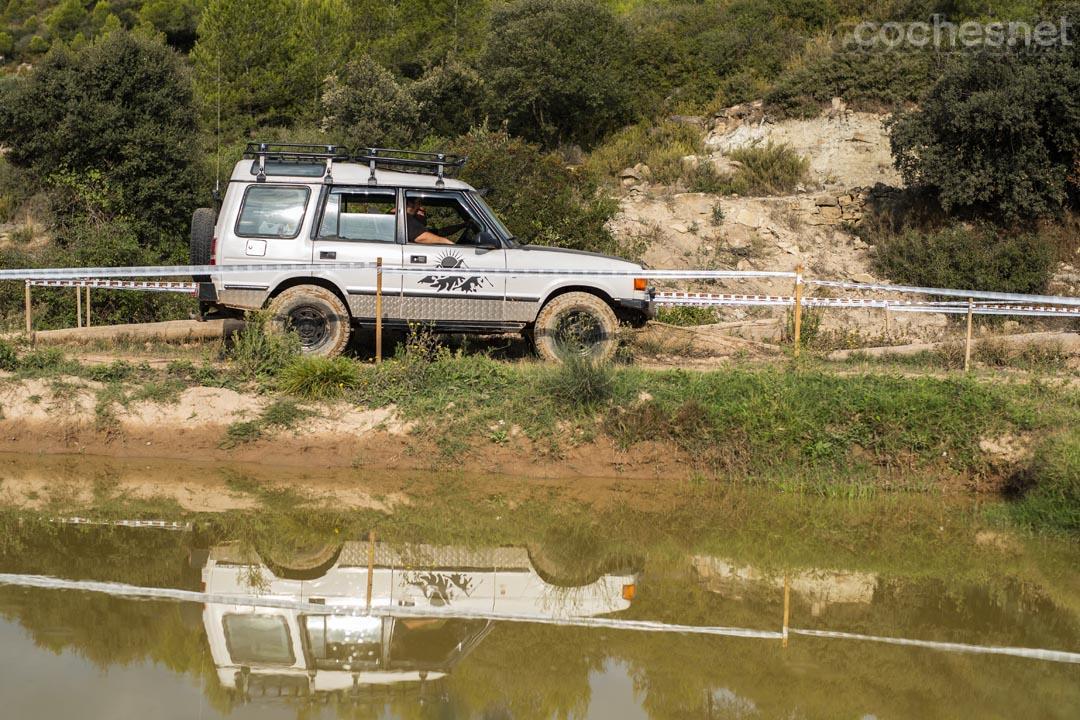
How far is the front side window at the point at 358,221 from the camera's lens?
41.0 feet

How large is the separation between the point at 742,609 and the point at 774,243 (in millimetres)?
16691

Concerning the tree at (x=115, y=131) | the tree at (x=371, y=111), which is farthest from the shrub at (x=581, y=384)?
the tree at (x=371, y=111)

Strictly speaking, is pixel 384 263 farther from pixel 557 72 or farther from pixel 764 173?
pixel 557 72

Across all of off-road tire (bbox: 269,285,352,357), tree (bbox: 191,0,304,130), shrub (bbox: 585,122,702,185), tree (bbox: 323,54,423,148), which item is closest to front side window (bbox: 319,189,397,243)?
off-road tire (bbox: 269,285,352,357)

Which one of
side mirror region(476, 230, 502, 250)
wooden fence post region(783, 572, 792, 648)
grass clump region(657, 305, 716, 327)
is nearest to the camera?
wooden fence post region(783, 572, 792, 648)

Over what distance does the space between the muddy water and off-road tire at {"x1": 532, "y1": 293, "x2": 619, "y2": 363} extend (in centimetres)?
348

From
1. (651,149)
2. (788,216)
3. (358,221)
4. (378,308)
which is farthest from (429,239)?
(651,149)

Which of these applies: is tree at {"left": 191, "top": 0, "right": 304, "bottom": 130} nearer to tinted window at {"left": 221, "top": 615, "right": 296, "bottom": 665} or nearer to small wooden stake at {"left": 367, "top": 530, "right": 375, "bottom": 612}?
small wooden stake at {"left": 367, "top": 530, "right": 375, "bottom": 612}

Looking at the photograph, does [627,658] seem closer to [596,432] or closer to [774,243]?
[596,432]

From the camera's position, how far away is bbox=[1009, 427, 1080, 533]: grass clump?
Result: 972 centimetres

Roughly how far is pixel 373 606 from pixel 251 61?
31674mm

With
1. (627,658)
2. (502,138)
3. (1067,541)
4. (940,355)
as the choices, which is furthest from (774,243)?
(627,658)

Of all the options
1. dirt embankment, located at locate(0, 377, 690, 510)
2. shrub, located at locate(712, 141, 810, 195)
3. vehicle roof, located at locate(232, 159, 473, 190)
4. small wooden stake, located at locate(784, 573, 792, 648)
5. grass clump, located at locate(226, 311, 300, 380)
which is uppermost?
shrub, located at locate(712, 141, 810, 195)

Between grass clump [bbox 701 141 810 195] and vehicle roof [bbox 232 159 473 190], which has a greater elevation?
grass clump [bbox 701 141 810 195]
